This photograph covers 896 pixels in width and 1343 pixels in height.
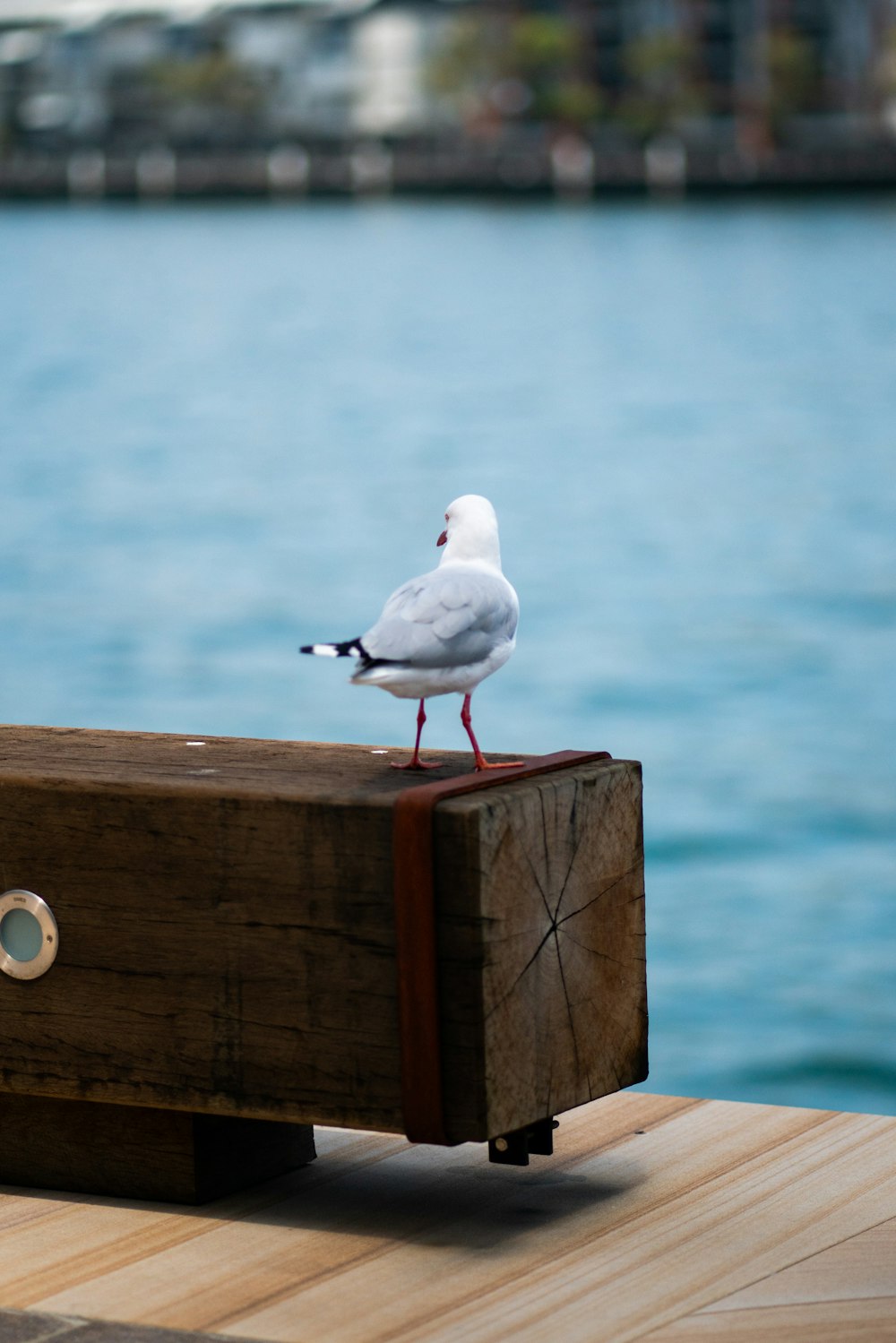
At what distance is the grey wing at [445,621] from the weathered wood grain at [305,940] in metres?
0.17

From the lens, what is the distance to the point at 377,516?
72.6ft

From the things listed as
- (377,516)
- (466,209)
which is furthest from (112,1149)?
(466,209)

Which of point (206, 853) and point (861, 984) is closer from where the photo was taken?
point (206, 853)

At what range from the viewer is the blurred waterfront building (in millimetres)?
91000

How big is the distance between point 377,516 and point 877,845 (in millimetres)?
11610

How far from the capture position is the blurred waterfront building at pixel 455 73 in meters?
91.0

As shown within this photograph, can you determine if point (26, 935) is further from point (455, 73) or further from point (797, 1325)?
point (455, 73)

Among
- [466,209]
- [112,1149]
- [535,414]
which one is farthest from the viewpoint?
[466,209]

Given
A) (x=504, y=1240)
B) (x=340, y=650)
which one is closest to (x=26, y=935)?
(x=340, y=650)

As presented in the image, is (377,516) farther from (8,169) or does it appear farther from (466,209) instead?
(8,169)

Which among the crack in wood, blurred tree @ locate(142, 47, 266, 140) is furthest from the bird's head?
blurred tree @ locate(142, 47, 266, 140)

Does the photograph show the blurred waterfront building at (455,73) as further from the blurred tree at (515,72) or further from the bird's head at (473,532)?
the bird's head at (473,532)

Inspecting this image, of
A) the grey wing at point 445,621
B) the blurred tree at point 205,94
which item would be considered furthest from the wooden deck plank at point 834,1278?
the blurred tree at point 205,94

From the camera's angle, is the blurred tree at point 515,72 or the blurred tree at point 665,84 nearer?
the blurred tree at point 665,84
